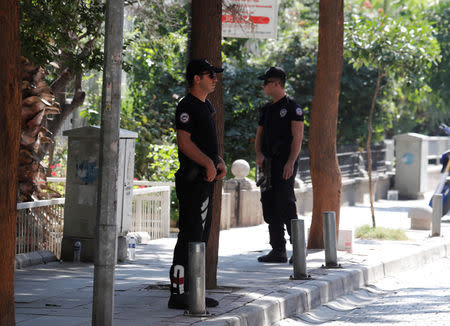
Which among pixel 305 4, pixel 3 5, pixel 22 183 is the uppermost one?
pixel 305 4

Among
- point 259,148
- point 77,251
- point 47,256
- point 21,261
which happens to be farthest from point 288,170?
point 21,261

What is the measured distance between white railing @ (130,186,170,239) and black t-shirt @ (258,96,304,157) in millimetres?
3151

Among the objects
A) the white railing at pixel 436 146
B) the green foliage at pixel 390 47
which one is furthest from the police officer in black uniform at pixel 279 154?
the white railing at pixel 436 146

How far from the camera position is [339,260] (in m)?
11.5

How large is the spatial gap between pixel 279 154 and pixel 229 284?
229 centimetres

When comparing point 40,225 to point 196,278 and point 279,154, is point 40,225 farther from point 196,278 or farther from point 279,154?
point 196,278

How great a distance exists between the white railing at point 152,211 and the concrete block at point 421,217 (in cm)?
466

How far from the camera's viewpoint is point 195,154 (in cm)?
766

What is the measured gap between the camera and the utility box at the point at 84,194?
1126 cm

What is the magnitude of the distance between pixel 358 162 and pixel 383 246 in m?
12.1

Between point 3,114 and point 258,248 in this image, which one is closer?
point 3,114

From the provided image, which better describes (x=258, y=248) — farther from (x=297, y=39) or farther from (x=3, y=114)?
(x=297, y=39)

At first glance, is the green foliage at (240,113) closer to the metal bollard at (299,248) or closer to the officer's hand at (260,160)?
the officer's hand at (260,160)

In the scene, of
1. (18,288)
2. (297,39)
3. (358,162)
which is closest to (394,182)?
(358,162)
